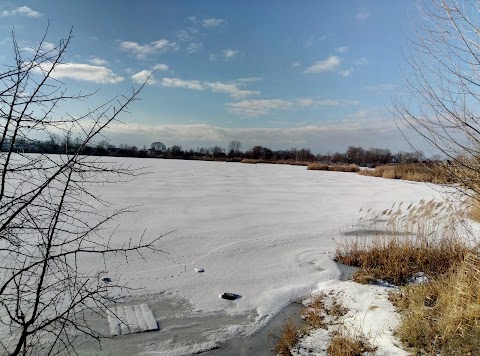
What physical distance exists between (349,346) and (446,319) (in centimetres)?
92

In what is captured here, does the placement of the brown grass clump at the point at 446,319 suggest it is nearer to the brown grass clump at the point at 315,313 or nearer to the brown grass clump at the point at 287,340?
the brown grass clump at the point at 315,313

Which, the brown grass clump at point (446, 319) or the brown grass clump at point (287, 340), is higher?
the brown grass clump at point (446, 319)

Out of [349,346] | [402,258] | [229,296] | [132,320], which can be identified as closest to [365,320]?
[349,346]

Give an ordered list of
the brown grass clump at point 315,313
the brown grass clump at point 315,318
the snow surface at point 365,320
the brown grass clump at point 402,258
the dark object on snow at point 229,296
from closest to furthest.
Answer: the snow surface at point 365,320 < the brown grass clump at point 315,318 < the brown grass clump at point 315,313 < the dark object on snow at point 229,296 < the brown grass clump at point 402,258

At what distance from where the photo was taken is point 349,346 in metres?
3.20

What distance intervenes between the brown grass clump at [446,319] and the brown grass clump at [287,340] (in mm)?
951

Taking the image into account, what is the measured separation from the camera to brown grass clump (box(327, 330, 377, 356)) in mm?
3158

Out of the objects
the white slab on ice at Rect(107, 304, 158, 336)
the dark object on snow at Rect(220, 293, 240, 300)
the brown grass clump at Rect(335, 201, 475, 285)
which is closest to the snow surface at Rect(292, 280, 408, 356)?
the brown grass clump at Rect(335, 201, 475, 285)

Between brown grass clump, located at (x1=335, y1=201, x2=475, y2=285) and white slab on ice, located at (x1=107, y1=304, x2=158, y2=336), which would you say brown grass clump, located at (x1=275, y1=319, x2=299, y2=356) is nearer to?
white slab on ice, located at (x1=107, y1=304, x2=158, y2=336)

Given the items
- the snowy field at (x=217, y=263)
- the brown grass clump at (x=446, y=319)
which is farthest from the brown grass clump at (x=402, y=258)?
the brown grass clump at (x=446, y=319)

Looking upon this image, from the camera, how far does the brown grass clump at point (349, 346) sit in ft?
10.4

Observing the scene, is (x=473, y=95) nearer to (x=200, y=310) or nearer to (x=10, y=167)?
(x=200, y=310)

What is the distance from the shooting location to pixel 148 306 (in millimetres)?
4012

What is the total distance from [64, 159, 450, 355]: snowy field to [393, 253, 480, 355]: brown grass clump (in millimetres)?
1381
